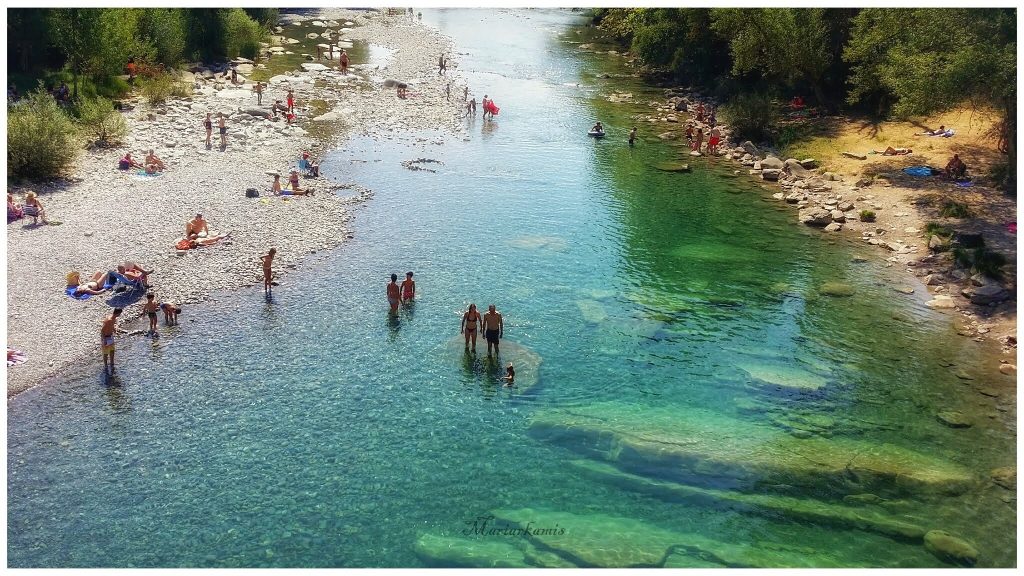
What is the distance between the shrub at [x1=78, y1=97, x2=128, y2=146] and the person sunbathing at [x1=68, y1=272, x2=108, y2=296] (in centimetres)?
1824

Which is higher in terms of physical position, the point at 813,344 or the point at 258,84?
the point at 258,84

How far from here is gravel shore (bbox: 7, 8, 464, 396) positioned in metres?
29.0

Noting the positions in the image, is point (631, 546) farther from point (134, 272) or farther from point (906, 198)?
point (906, 198)

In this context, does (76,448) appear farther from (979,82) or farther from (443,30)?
(443,30)

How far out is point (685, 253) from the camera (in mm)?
38375

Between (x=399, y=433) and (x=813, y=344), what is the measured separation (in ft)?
52.1

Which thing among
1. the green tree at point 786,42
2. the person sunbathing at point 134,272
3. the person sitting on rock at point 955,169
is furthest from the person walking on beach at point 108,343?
the green tree at point 786,42

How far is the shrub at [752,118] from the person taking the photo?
54594mm

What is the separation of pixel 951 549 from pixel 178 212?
34075mm

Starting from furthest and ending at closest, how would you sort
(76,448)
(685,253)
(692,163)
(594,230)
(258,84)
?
(258,84), (692,163), (594,230), (685,253), (76,448)

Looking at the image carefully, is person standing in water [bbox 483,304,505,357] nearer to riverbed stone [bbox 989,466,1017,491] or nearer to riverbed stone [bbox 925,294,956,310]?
riverbed stone [bbox 989,466,1017,491]

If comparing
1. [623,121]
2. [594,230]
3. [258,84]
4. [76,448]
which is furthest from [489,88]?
[76,448]

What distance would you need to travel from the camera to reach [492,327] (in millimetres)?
28047

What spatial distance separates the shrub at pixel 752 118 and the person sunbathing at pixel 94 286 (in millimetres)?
41243
